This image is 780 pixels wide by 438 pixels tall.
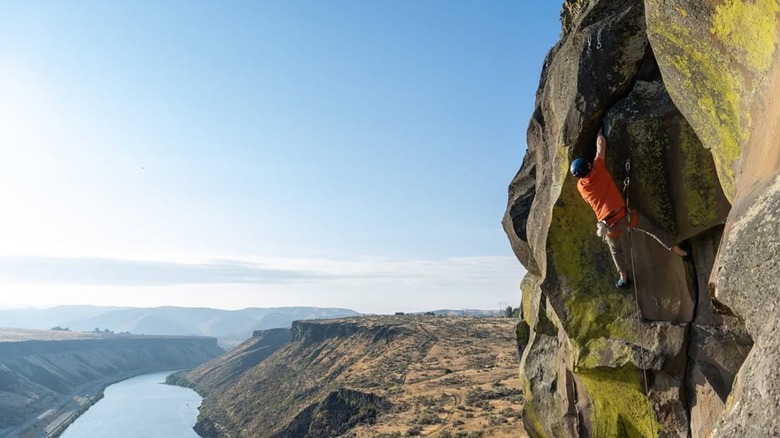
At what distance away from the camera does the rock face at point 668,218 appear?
5.39 meters

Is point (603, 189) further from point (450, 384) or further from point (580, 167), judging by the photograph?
point (450, 384)

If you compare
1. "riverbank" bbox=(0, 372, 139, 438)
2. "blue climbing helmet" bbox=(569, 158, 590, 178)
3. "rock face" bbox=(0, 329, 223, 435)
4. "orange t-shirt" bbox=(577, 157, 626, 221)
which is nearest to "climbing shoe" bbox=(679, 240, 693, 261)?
"orange t-shirt" bbox=(577, 157, 626, 221)

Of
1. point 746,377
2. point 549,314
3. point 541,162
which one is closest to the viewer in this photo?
point 746,377

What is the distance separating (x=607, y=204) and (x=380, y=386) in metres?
39.6

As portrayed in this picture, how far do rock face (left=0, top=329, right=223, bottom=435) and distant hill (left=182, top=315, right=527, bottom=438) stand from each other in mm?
35594

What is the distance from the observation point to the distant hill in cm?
3113

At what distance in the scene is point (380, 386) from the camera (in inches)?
1779

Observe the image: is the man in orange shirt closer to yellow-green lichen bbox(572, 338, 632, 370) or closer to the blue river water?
yellow-green lichen bbox(572, 338, 632, 370)

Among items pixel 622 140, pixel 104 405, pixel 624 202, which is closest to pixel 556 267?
pixel 624 202

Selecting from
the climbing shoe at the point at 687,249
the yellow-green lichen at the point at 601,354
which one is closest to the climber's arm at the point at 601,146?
the climbing shoe at the point at 687,249

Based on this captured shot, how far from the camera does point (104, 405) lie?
10344 cm

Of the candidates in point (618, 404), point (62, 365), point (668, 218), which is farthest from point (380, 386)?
point (62, 365)

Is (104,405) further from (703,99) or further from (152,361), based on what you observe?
(703,99)

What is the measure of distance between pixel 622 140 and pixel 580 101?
Answer: 3.64 feet
